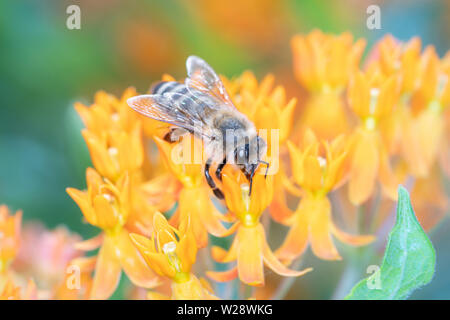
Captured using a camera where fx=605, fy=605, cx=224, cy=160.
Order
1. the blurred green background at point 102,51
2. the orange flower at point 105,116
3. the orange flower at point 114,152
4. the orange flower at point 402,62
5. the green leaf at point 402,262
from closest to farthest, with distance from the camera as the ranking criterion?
the green leaf at point 402,262, the orange flower at point 114,152, the orange flower at point 105,116, the orange flower at point 402,62, the blurred green background at point 102,51

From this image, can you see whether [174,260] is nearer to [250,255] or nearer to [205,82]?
[250,255]

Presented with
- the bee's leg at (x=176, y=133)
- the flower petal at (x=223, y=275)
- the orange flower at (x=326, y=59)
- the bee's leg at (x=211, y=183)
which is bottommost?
the flower petal at (x=223, y=275)

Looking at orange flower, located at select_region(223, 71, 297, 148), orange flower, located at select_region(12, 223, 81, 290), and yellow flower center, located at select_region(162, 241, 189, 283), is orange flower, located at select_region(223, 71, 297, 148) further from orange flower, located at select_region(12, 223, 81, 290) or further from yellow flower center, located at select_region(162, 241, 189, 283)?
orange flower, located at select_region(12, 223, 81, 290)

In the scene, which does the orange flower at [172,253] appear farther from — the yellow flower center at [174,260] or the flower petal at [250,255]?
the flower petal at [250,255]

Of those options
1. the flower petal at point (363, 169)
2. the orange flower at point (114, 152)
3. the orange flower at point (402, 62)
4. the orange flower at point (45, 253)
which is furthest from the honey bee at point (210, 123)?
the orange flower at point (45, 253)

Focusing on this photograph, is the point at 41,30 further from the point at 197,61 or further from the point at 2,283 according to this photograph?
the point at 2,283

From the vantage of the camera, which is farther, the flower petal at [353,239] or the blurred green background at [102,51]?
the blurred green background at [102,51]

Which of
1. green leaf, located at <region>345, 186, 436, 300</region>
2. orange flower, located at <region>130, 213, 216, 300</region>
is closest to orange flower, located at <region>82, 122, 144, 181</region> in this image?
orange flower, located at <region>130, 213, 216, 300</region>
